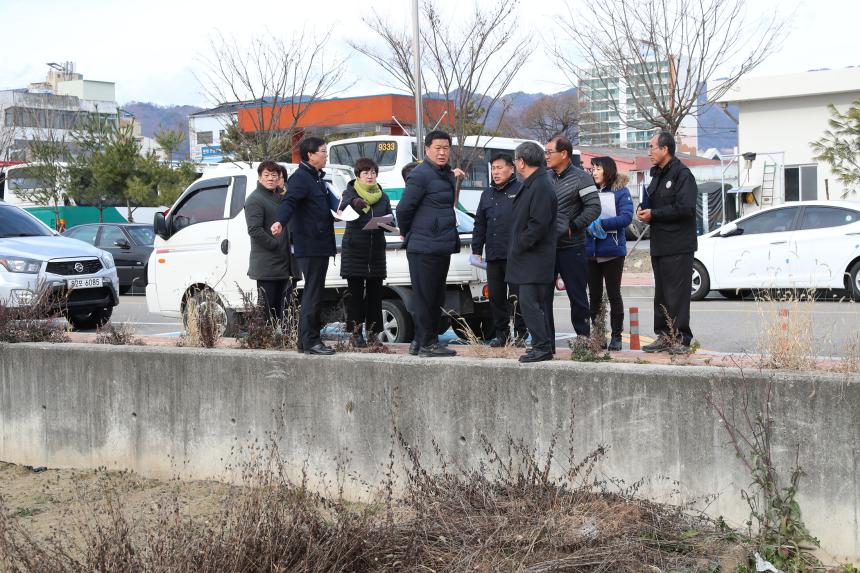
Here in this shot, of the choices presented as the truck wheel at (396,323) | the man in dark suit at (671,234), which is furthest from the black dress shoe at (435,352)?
the truck wheel at (396,323)

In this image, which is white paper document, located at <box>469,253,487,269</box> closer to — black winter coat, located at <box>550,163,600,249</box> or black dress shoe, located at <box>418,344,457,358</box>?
black winter coat, located at <box>550,163,600,249</box>

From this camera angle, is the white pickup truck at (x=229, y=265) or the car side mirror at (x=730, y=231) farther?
the car side mirror at (x=730, y=231)

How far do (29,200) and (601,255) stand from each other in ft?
119

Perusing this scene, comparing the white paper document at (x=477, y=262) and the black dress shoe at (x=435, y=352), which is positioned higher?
the white paper document at (x=477, y=262)

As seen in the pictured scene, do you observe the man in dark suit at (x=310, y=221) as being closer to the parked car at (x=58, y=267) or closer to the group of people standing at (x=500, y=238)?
the group of people standing at (x=500, y=238)

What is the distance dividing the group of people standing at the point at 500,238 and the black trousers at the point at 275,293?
0.01 metres

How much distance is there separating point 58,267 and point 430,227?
7247 millimetres

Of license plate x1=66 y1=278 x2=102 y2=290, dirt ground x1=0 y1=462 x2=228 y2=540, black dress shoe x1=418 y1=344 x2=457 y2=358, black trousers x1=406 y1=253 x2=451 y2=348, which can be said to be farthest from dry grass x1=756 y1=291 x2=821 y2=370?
license plate x1=66 y1=278 x2=102 y2=290

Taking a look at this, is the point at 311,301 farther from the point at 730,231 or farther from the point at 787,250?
the point at 730,231

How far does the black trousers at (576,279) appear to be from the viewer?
316 inches

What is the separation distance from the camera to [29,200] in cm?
4034

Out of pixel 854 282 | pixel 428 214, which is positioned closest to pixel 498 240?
pixel 428 214

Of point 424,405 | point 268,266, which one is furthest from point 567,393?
point 268,266

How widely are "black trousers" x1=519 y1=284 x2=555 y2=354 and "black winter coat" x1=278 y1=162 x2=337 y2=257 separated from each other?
1681 millimetres
